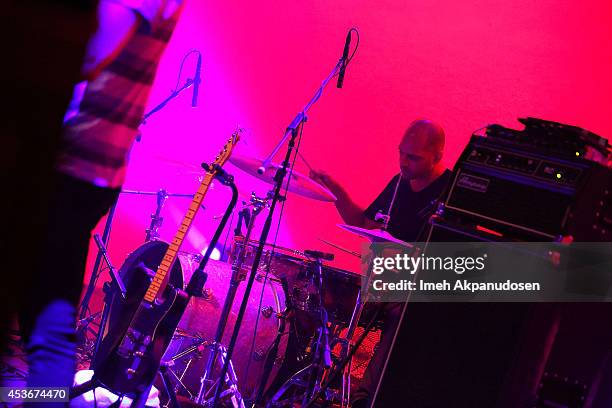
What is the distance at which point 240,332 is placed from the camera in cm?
420

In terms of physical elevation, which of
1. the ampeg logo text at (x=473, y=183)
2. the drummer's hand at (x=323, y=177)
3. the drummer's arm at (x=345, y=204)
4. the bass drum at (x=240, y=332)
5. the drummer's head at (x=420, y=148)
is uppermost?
the drummer's head at (x=420, y=148)

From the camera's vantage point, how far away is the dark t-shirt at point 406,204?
4.23 meters

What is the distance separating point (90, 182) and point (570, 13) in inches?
170

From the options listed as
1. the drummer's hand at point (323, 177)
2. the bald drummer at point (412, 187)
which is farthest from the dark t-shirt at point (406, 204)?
the drummer's hand at point (323, 177)

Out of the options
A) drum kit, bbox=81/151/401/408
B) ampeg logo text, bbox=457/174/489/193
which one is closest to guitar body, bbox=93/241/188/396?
drum kit, bbox=81/151/401/408

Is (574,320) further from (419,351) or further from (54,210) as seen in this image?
(54,210)

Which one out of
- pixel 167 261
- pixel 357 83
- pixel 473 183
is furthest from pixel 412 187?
pixel 167 261

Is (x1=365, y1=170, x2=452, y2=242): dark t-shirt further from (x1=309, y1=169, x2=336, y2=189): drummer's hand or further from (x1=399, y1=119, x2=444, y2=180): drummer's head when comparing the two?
(x1=309, y1=169, x2=336, y2=189): drummer's hand

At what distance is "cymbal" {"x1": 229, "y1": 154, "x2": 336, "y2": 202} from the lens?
11.8 feet

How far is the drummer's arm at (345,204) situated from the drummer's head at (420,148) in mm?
401

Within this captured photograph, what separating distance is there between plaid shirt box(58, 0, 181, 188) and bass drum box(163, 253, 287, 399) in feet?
6.98

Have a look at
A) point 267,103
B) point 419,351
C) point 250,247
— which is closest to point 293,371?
point 250,247

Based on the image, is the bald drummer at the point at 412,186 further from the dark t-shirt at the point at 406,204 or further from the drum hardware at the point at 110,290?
the drum hardware at the point at 110,290

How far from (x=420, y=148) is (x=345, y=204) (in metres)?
0.61
